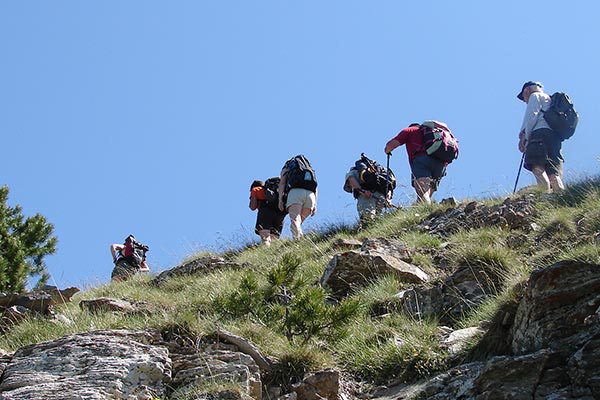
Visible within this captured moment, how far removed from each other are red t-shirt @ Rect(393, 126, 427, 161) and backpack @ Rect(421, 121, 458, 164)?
83mm

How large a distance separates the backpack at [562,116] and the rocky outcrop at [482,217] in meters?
1.37

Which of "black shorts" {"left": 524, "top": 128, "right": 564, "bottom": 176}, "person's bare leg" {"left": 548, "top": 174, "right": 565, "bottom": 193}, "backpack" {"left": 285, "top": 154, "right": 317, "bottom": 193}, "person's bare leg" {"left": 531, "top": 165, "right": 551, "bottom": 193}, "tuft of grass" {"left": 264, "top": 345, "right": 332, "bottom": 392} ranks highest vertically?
"backpack" {"left": 285, "top": 154, "right": 317, "bottom": 193}

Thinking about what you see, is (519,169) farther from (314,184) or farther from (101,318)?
(101,318)

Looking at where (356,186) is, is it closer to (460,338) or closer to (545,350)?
(460,338)

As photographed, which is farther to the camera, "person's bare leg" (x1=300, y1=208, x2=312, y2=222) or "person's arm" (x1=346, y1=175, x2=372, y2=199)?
"person's bare leg" (x1=300, y1=208, x2=312, y2=222)

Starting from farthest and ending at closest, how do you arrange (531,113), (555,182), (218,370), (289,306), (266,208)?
(266,208) < (531,113) < (555,182) < (289,306) < (218,370)

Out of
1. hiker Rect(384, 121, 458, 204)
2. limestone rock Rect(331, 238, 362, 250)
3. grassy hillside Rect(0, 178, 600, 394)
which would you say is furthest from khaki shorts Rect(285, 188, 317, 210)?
grassy hillside Rect(0, 178, 600, 394)

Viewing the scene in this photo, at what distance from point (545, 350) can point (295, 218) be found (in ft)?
31.0

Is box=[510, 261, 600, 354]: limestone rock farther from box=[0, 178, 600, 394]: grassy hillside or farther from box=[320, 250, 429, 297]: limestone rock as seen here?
box=[320, 250, 429, 297]: limestone rock

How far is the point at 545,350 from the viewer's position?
587 centimetres

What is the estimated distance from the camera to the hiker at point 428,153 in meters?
14.7

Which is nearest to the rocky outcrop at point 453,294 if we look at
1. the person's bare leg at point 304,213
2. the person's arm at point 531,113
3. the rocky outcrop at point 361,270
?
the rocky outcrop at point 361,270

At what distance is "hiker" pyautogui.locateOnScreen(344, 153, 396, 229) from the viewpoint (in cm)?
1520

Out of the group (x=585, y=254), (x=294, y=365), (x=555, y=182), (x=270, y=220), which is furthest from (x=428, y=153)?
(x=294, y=365)
